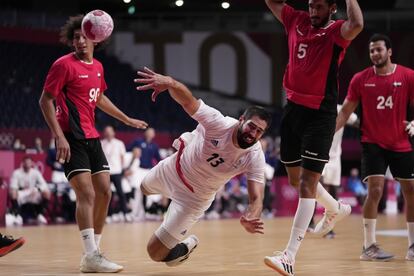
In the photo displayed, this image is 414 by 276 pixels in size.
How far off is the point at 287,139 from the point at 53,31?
20704 mm

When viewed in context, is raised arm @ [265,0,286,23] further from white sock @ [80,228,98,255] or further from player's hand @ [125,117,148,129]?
white sock @ [80,228,98,255]

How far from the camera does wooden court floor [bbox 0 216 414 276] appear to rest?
24.8 ft

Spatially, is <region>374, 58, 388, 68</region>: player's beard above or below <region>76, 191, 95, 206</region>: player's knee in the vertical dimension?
above

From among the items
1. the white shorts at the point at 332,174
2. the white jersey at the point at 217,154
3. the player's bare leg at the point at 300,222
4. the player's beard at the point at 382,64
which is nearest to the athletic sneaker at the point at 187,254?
the white jersey at the point at 217,154

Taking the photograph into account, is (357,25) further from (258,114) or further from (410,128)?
(410,128)

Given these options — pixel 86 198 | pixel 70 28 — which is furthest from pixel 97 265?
pixel 70 28

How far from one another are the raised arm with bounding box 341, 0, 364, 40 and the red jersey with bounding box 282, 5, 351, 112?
15 centimetres

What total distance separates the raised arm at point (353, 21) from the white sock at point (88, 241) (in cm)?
289

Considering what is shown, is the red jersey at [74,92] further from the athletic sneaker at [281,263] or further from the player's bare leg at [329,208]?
the player's bare leg at [329,208]

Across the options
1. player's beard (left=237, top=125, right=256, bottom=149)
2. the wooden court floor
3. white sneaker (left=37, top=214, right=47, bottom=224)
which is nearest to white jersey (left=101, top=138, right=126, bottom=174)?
white sneaker (left=37, top=214, right=47, bottom=224)

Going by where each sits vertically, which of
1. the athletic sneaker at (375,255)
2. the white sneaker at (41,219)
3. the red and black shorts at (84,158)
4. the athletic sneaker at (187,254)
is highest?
the red and black shorts at (84,158)

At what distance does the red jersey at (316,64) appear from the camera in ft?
23.7

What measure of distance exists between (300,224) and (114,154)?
36.1 ft

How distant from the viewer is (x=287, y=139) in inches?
296
